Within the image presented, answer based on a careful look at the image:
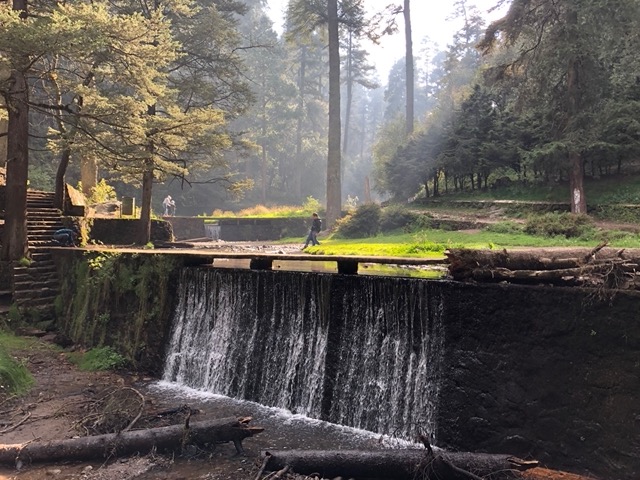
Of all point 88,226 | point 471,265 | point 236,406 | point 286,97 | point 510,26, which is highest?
point 286,97

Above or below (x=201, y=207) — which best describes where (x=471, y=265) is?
below

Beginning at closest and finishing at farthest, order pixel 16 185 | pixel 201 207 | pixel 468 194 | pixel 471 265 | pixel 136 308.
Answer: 1. pixel 471 265
2. pixel 136 308
3. pixel 16 185
4. pixel 468 194
5. pixel 201 207

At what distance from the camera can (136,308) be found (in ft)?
40.6

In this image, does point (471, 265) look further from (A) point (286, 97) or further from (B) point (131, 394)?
(A) point (286, 97)

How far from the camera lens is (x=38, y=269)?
1412 cm

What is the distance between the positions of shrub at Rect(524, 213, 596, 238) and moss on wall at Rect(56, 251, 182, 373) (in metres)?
12.5

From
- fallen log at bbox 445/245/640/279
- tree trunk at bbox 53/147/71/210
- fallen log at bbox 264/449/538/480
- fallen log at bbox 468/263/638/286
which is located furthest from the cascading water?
tree trunk at bbox 53/147/71/210

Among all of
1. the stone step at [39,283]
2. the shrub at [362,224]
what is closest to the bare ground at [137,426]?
the stone step at [39,283]

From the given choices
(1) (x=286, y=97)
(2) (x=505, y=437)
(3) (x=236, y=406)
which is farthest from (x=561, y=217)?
(1) (x=286, y=97)

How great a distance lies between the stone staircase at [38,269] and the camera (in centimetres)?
1334

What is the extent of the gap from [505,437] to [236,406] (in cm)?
533

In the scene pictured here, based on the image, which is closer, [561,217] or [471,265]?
[471,265]

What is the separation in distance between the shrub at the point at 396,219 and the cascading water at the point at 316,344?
13907mm

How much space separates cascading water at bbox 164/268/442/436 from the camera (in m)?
7.97
